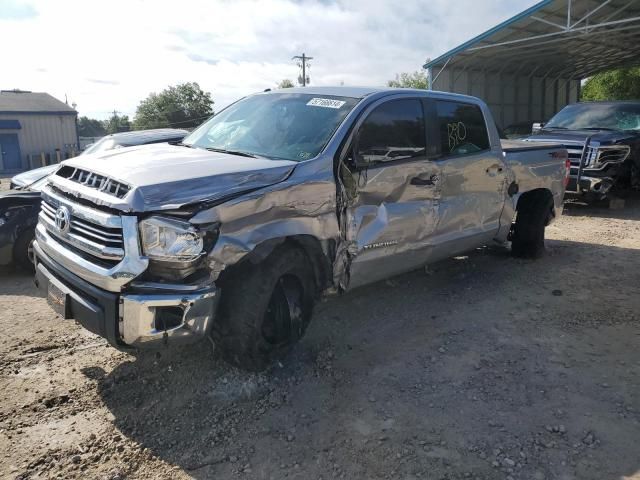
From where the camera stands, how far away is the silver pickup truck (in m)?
2.92

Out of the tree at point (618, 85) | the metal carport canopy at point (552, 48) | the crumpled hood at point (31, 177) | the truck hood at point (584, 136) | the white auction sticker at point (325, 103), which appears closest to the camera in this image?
the white auction sticker at point (325, 103)

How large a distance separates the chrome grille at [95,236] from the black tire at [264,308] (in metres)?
0.66

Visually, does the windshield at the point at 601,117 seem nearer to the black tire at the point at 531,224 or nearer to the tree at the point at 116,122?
the black tire at the point at 531,224

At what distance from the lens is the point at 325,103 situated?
4164mm

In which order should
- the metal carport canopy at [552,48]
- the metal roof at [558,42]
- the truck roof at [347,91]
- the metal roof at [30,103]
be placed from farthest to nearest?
the metal roof at [30,103] → the metal carport canopy at [552,48] → the metal roof at [558,42] → the truck roof at [347,91]

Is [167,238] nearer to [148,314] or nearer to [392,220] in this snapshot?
[148,314]

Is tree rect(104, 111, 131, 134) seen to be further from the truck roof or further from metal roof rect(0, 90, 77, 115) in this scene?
the truck roof

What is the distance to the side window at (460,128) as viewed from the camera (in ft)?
15.5

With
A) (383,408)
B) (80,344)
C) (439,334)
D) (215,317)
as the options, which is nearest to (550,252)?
(439,334)

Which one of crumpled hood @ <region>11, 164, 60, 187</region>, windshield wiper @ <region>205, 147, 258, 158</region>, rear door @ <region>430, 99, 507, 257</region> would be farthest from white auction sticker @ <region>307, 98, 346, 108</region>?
crumpled hood @ <region>11, 164, 60, 187</region>

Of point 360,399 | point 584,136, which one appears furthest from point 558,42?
point 360,399

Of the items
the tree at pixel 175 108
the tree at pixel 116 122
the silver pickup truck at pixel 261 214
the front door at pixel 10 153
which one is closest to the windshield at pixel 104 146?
the silver pickup truck at pixel 261 214

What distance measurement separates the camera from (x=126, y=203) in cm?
288

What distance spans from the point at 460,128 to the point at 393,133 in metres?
1.04
